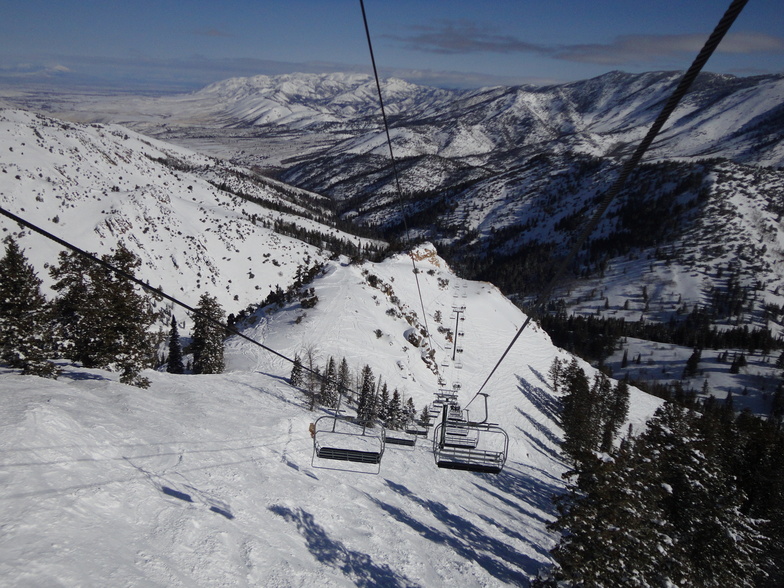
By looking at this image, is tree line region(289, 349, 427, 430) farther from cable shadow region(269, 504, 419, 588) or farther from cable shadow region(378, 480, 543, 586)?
cable shadow region(269, 504, 419, 588)

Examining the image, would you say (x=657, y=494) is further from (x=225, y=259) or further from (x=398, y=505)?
(x=225, y=259)

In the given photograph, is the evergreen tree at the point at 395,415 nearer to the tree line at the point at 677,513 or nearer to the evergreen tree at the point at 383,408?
the evergreen tree at the point at 383,408

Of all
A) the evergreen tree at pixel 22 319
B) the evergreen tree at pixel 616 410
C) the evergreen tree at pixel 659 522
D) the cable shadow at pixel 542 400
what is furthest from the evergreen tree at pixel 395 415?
the evergreen tree at pixel 616 410

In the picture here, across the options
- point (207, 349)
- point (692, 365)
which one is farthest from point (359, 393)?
point (692, 365)

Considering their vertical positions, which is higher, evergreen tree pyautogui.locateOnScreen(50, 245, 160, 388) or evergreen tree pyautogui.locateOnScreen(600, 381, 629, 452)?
evergreen tree pyautogui.locateOnScreen(50, 245, 160, 388)

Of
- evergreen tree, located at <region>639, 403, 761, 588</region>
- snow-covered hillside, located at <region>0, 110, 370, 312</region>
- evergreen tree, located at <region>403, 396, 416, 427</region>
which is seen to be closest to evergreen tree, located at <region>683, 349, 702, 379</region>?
snow-covered hillside, located at <region>0, 110, 370, 312</region>
